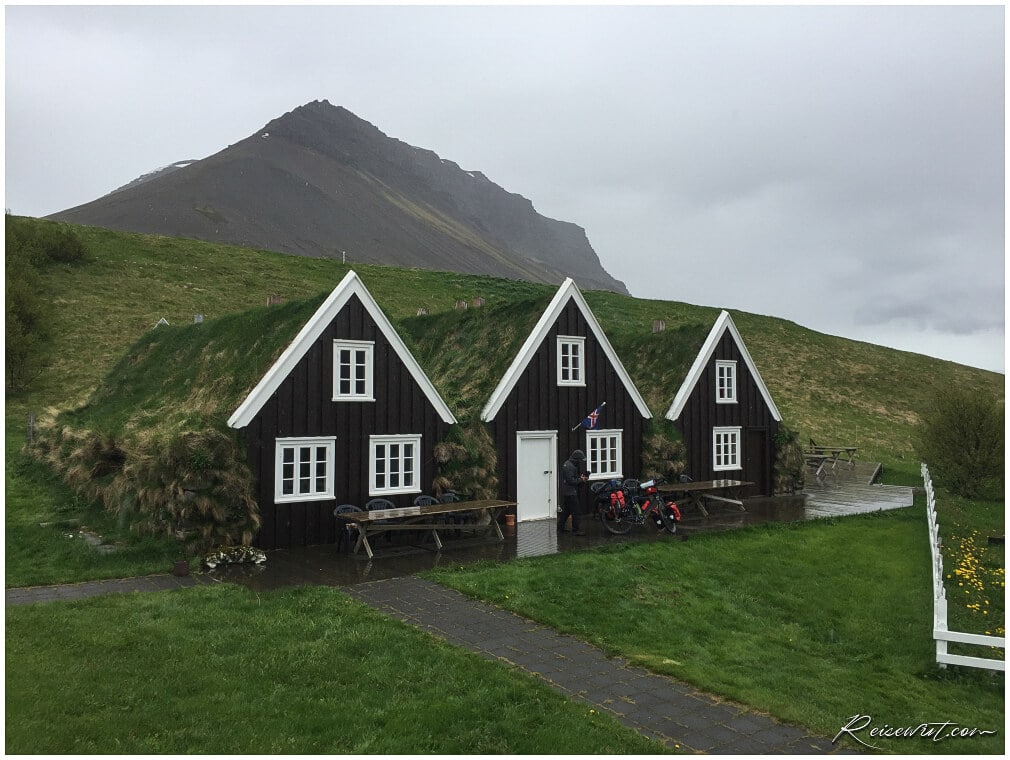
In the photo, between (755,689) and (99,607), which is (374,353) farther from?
(755,689)

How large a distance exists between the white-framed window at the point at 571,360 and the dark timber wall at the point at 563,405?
5.6 inches

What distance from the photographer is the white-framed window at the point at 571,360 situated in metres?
20.2

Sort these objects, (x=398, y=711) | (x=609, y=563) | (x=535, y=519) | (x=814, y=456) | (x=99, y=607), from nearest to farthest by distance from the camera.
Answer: (x=398, y=711), (x=99, y=607), (x=609, y=563), (x=535, y=519), (x=814, y=456)

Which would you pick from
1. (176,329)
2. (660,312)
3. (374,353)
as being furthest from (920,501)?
(660,312)

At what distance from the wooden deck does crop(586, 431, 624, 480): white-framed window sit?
18.0ft

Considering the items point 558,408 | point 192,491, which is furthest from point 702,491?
point 192,491

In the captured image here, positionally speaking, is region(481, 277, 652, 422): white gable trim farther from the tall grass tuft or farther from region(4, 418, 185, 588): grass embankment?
Answer: region(4, 418, 185, 588): grass embankment

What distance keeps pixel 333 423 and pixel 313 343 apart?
5.75 ft

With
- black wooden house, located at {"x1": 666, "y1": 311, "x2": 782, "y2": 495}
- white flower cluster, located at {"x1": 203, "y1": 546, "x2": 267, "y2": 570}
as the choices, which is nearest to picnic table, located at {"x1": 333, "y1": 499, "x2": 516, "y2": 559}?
white flower cluster, located at {"x1": 203, "y1": 546, "x2": 267, "y2": 570}

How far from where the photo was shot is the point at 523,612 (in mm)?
10812

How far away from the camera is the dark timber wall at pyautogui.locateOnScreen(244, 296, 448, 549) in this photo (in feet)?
48.8

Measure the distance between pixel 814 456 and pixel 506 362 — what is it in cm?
1898

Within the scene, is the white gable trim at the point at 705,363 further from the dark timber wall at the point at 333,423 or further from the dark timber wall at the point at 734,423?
the dark timber wall at the point at 333,423

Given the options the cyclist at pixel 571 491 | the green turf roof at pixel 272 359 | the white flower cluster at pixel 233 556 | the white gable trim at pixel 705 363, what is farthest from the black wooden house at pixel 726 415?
the white flower cluster at pixel 233 556
